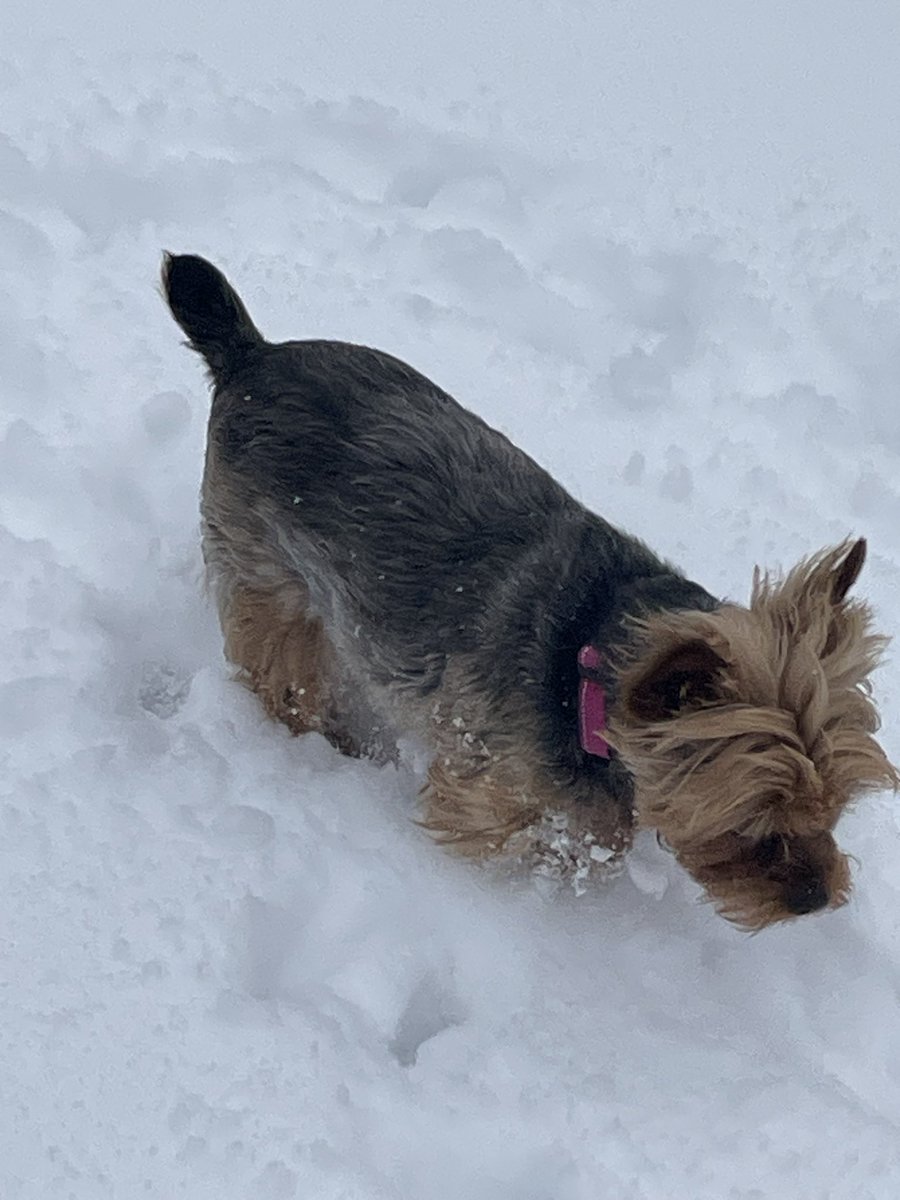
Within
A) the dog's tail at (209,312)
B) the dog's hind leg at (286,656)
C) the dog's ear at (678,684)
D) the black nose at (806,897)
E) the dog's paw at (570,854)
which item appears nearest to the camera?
the dog's ear at (678,684)

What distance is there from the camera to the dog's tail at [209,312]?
4.04 meters

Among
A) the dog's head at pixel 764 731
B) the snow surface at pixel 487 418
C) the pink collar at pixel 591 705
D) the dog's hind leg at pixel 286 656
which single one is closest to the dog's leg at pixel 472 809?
the snow surface at pixel 487 418

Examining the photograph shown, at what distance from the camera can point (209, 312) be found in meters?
4.14

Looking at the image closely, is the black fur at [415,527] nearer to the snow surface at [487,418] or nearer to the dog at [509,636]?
the dog at [509,636]

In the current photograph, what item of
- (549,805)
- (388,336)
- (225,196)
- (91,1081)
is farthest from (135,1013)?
(225,196)

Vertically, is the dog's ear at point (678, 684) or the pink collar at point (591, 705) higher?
the dog's ear at point (678, 684)

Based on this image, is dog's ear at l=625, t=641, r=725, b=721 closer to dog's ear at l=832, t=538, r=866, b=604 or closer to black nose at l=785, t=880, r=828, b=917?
dog's ear at l=832, t=538, r=866, b=604

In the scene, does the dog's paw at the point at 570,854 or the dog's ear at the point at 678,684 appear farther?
the dog's paw at the point at 570,854

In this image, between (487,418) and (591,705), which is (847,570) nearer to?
(591,705)

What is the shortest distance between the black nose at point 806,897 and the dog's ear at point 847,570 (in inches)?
29.4

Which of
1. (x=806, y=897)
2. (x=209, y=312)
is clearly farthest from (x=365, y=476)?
(x=806, y=897)

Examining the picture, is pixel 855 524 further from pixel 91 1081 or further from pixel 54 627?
pixel 91 1081

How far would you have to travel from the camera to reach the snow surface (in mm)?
3582

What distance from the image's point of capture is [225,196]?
617 centimetres
